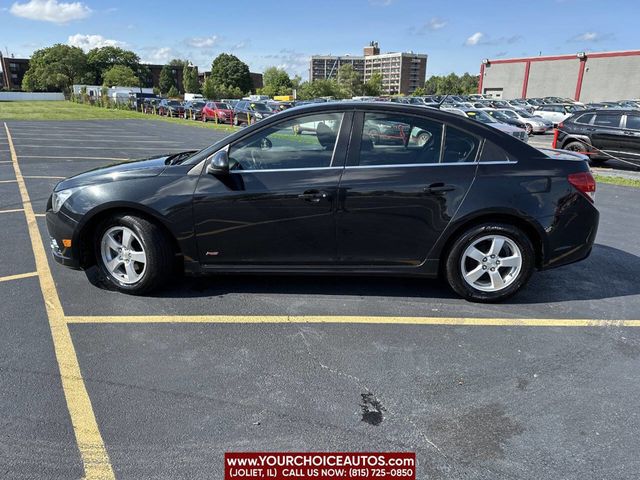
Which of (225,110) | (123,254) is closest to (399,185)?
(123,254)

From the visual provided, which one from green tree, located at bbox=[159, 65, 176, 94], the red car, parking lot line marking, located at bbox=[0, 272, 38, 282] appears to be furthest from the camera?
green tree, located at bbox=[159, 65, 176, 94]

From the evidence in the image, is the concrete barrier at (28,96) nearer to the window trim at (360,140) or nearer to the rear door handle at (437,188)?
the window trim at (360,140)

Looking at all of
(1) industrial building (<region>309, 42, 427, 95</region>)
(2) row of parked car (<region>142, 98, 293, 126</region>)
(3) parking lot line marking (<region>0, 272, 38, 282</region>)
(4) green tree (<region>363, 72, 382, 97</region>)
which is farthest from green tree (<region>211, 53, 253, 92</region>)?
(3) parking lot line marking (<region>0, 272, 38, 282</region>)

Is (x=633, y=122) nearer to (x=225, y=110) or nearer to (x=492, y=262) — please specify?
(x=492, y=262)

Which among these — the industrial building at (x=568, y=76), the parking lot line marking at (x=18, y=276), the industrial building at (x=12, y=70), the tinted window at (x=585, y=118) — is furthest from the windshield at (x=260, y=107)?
the industrial building at (x=12, y=70)

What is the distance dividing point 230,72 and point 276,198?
124m

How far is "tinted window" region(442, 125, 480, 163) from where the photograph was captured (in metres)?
4.03

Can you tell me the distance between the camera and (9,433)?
2.55 metres

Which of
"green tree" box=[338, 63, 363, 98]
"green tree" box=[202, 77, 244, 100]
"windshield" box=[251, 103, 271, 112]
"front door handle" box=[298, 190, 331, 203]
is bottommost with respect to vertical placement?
"front door handle" box=[298, 190, 331, 203]

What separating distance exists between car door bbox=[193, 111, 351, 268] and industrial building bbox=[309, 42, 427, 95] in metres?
164

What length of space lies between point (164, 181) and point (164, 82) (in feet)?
435

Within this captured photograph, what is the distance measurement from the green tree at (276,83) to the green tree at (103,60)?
33732mm

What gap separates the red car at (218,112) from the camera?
99.3ft

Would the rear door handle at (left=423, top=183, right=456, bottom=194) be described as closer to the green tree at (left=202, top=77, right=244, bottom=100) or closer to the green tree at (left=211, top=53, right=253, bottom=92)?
the green tree at (left=202, top=77, right=244, bottom=100)
